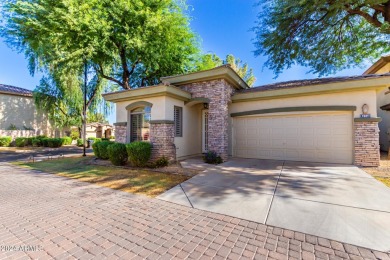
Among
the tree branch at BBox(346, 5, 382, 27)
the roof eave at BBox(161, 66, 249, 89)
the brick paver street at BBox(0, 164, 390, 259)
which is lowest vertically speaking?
the brick paver street at BBox(0, 164, 390, 259)

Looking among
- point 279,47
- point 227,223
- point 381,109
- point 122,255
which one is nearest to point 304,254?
point 227,223

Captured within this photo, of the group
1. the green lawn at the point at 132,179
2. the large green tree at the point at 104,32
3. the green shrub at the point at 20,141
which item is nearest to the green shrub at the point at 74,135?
the green shrub at the point at 20,141

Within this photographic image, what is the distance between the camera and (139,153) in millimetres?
8180

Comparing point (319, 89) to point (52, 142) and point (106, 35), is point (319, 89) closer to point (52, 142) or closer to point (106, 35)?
point (106, 35)

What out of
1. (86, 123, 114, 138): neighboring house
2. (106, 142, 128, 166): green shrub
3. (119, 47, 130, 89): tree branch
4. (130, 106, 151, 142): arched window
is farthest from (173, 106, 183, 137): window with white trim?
(86, 123, 114, 138): neighboring house

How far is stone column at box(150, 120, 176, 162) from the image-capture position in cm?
872

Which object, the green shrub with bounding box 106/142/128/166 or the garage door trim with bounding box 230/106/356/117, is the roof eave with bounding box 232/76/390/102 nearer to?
the garage door trim with bounding box 230/106/356/117

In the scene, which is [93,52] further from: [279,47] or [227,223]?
[227,223]

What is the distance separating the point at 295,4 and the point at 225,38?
24.4 feet

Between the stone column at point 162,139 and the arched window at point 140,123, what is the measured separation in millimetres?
1032

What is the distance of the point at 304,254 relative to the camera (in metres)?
2.57

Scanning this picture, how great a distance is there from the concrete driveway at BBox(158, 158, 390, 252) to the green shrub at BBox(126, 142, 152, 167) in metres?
2.84

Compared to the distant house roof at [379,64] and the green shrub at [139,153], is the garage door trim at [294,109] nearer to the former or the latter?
the green shrub at [139,153]

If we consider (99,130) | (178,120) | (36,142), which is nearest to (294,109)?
(178,120)
